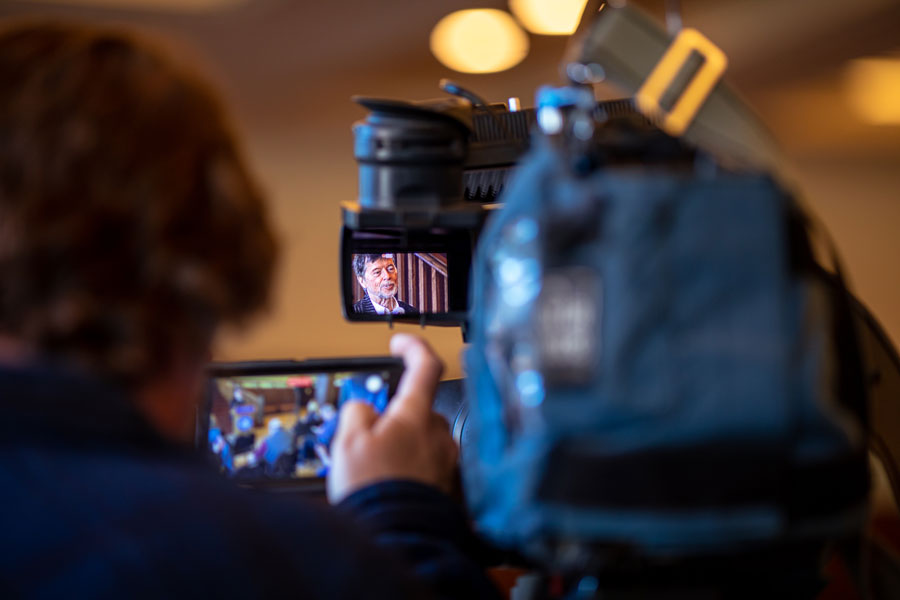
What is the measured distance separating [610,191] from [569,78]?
22 cm

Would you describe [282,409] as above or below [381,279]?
below

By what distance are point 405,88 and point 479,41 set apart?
8.2 inches

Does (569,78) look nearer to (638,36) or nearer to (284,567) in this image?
(638,36)

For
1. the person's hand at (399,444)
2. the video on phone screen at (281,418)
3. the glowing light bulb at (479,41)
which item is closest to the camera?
the person's hand at (399,444)

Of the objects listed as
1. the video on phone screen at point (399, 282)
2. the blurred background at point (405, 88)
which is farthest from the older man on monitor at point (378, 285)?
the blurred background at point (405, 88)

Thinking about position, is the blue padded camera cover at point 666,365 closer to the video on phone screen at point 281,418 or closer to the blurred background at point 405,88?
the video on phone screen at point 281,418

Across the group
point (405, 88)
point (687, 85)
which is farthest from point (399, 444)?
point (405, 88)

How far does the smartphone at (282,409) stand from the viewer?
29.2 inches

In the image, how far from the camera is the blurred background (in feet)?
5.66

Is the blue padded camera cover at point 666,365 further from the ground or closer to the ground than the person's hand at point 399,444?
further from the ground

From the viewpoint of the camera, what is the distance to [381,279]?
0.84 metres

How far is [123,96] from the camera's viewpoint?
440mm

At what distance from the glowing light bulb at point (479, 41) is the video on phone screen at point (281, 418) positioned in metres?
1.29

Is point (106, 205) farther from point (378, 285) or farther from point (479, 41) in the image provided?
point (479, 41)
